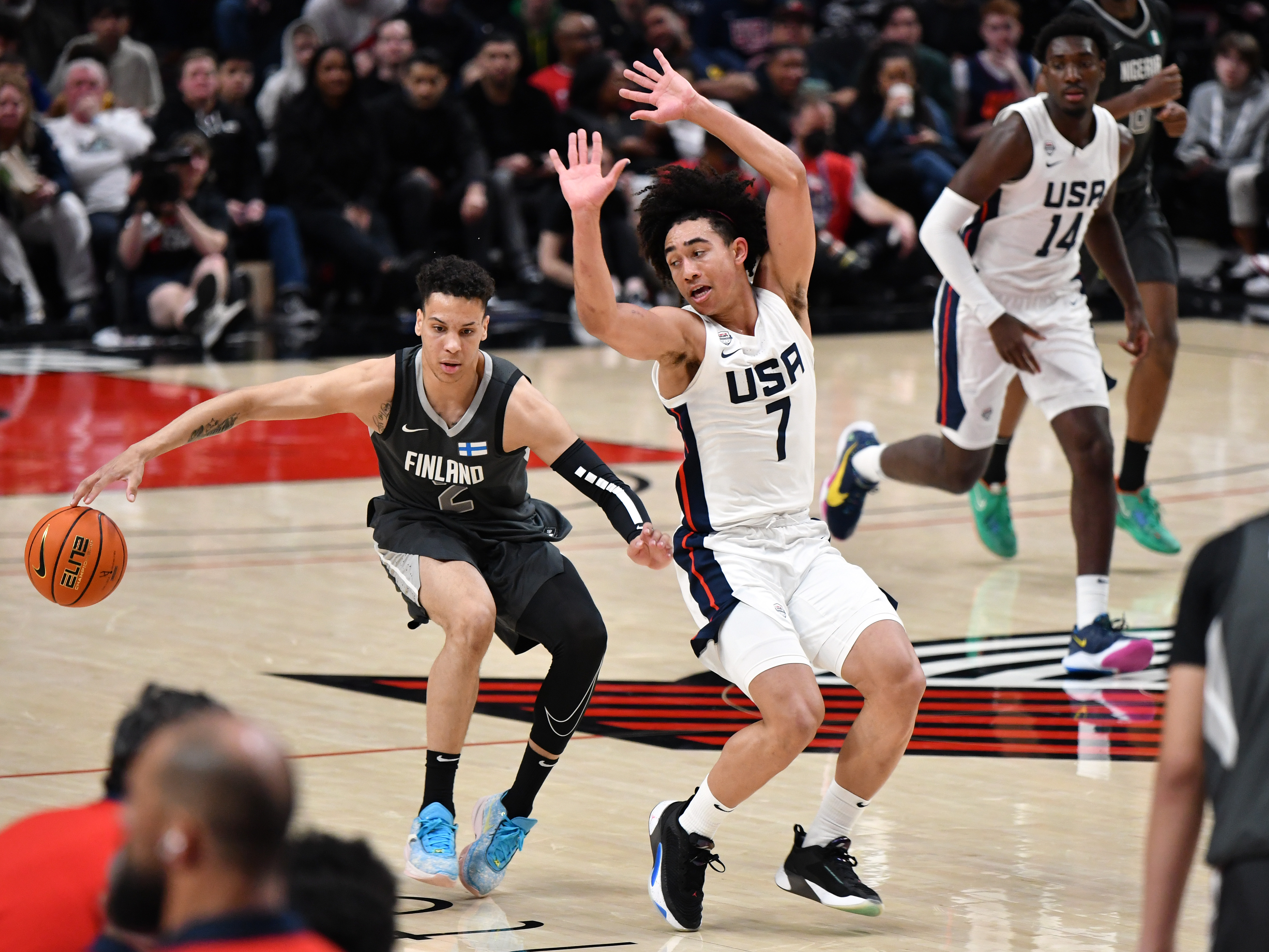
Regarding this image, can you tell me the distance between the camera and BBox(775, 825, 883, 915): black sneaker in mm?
4500

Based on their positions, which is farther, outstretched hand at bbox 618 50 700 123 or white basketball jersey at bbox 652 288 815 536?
outstretched hand at bbox 618 50 700 123

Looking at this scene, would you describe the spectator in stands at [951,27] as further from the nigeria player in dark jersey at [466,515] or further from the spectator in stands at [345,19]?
the nigeria player in dark jersey at [466,515]

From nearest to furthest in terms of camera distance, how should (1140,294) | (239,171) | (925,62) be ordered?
(1140,294) < (239,171) < (925,62)

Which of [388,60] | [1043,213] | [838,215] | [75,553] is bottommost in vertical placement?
[75,553]

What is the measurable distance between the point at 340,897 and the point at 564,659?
7.53 feet

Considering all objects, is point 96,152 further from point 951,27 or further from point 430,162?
point 951,27

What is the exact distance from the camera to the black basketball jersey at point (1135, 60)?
27.6 feet

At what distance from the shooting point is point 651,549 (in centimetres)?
467

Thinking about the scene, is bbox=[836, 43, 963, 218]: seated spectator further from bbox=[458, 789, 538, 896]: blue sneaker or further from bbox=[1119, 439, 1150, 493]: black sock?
bbox=[458, 789, 538, 896]: blue sneaker

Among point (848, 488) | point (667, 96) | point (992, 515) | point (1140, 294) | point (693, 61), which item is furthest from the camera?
point (693, 61)

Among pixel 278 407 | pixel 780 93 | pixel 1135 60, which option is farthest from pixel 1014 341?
pixel 780 93

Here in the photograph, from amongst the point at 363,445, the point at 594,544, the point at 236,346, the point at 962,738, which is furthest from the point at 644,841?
the point at 236,346

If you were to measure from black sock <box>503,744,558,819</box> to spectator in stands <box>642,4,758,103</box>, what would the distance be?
1129 centimetres

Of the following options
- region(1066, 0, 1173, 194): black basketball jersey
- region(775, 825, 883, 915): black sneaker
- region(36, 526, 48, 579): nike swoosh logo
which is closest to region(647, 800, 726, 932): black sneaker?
region(775, 825, 883, 915): black sneaker
